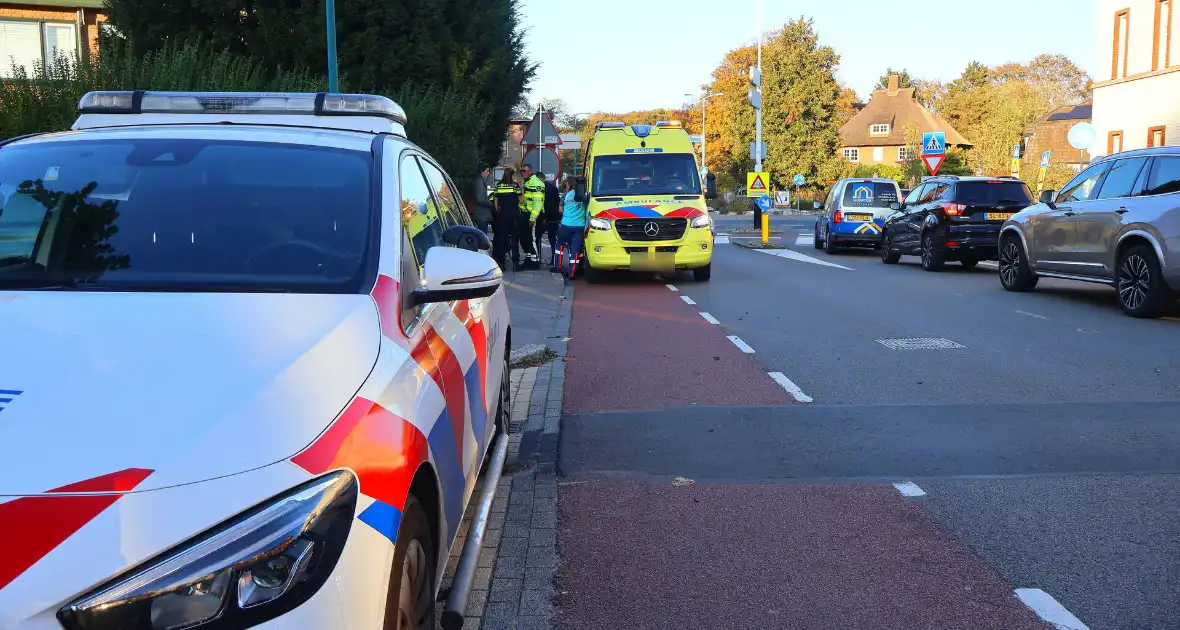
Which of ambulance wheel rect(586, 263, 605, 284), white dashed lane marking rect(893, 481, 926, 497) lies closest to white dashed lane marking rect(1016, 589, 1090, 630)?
white dashed lane marking rect(893, 481, 926, 497)

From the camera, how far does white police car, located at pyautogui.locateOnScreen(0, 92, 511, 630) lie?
2066mm

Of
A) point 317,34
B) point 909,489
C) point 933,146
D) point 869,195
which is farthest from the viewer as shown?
point 933,146

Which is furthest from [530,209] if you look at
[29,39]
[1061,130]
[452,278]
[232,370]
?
[1061,130]

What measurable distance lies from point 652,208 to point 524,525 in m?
12.6

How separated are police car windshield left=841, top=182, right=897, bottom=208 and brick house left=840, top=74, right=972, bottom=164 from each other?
7186 centimetres

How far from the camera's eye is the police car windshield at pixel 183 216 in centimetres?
331

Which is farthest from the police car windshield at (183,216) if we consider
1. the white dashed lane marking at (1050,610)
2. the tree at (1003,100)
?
the tree at (1003,100)

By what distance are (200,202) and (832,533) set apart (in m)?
3.09

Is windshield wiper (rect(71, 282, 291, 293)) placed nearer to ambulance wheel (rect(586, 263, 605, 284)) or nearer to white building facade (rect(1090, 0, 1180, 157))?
ambulance wheel (rect(586, 263, 605, 284))

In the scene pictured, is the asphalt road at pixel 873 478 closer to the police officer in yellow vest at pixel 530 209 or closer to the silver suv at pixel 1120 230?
the silver suv at pixel 1120 230

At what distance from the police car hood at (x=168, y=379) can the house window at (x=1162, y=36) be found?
32.2 meters

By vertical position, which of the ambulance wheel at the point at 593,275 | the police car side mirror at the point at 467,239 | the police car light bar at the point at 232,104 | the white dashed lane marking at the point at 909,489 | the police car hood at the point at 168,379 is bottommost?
the white dashed lane marking at the point at 909,489

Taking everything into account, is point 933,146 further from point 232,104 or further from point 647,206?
point 232,104

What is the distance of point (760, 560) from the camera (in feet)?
15.1
